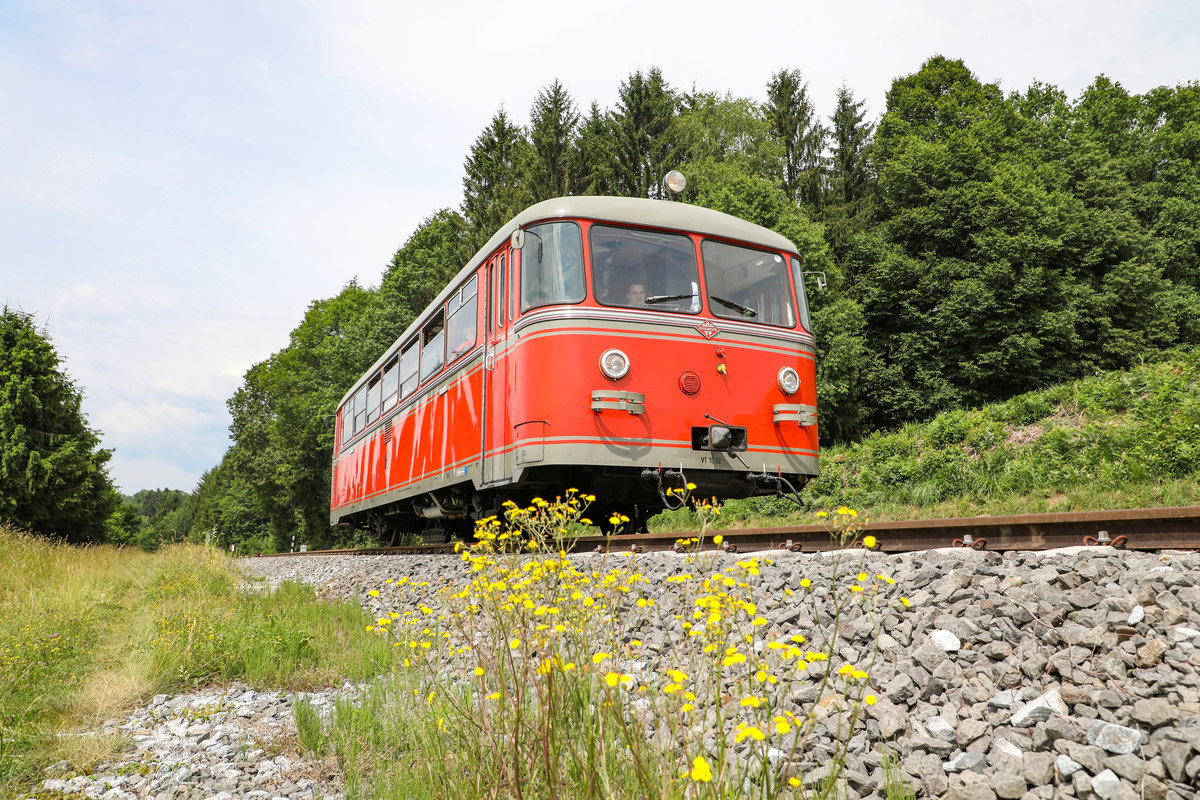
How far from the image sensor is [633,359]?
6480 millimetres


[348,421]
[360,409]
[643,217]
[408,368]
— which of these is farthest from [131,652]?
[348,421]

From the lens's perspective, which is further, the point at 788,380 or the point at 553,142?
the point at 553,142

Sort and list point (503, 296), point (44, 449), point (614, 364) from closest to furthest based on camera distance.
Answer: point (614, 364), point (503, 296), point (44, 449)

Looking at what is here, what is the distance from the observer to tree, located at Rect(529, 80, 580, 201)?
29.1 meters

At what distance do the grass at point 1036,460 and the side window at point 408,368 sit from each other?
13.9 ft

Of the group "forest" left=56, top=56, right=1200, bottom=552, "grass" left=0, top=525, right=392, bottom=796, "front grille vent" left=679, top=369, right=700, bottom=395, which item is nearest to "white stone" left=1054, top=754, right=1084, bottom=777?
"grass" left=0, top=525, right=392, bottom=796

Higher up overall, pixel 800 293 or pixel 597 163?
pixel 597 163

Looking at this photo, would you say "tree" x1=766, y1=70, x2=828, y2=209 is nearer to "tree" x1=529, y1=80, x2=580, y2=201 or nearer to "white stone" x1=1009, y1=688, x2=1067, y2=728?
"tree" x1=529, y1=80, x2=580, y2=201

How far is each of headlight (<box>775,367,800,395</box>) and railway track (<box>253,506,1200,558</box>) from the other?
1.68m

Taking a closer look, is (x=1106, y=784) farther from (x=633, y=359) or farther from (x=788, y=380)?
(x=788, y=380)

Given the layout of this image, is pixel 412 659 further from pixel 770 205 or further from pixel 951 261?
pixel 951 261

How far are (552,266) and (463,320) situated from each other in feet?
6.64

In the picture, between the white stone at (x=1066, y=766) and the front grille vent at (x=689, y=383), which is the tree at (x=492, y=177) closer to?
the front grille vent at (x=689, y=383)

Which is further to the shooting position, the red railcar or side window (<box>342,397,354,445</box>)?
side window (<box>342,397,354,445</box>)
